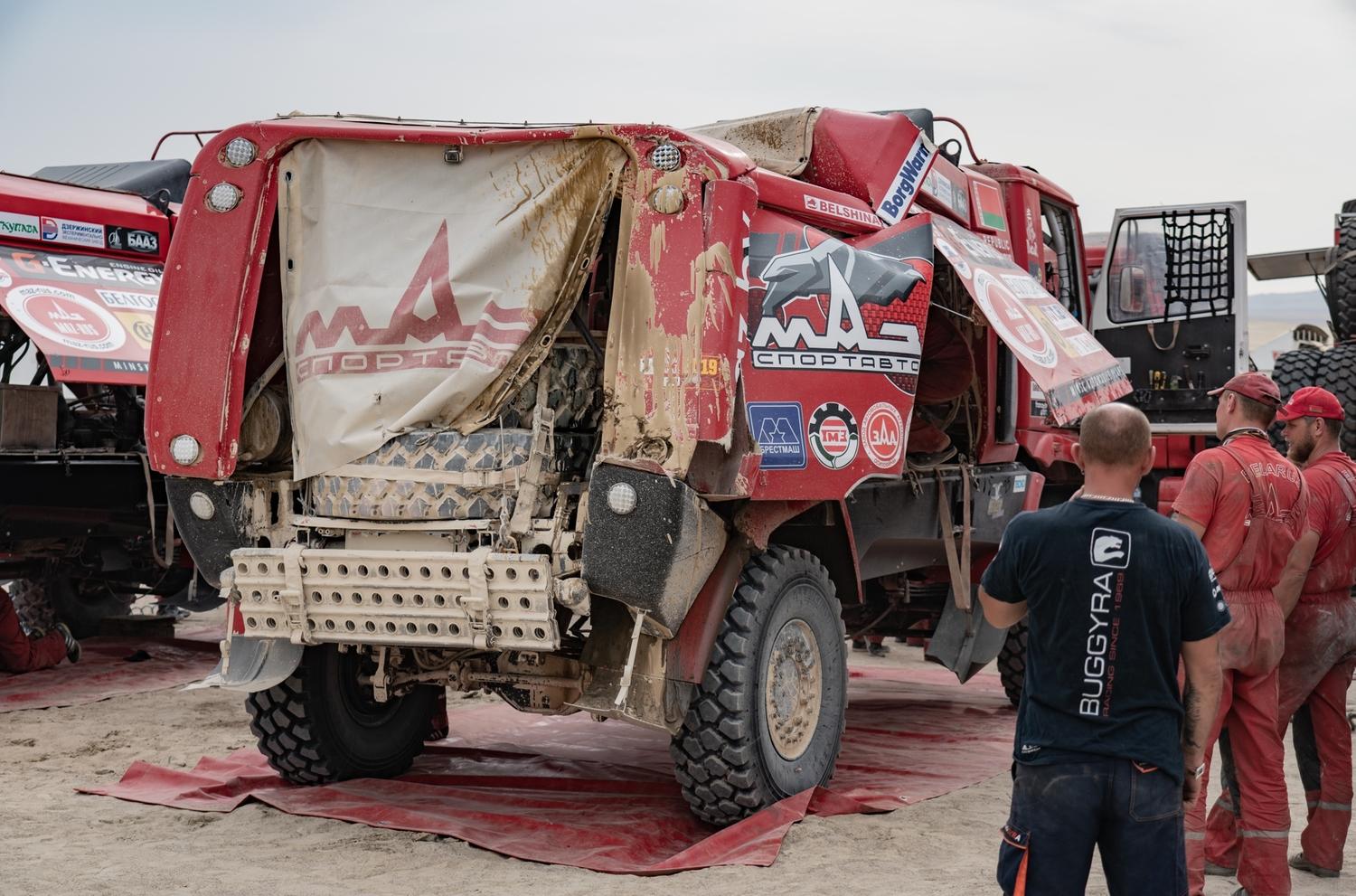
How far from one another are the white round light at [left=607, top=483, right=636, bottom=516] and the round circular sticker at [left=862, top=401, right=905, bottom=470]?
1.19m

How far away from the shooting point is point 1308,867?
5672 millimetres

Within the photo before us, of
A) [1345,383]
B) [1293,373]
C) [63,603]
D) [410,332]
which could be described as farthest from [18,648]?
[1345,383]

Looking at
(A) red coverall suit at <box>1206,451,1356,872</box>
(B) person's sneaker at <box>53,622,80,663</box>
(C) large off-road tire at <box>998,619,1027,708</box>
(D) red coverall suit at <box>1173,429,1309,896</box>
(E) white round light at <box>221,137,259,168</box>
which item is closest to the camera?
(D) red coverall suit at <box>1173,429,1309,896</box>

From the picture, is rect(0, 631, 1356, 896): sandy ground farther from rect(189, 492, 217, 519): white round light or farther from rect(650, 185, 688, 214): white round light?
rect(650, 185, 688, 214): white round light

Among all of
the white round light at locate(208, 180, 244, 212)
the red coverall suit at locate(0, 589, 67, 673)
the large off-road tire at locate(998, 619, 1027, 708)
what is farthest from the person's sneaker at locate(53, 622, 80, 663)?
the large off-road tire at locate(998, 619, 1027, 708)

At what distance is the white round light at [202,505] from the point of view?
606 centimetres

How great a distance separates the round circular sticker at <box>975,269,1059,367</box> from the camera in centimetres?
640

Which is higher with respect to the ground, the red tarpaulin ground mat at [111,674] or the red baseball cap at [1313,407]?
the red baseball cap at [1313,407]

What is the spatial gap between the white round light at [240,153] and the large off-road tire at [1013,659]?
4973 mm

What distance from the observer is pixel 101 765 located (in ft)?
25.1

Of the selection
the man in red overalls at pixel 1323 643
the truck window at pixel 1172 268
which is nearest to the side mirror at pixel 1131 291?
the truck window at pixel 1172 268

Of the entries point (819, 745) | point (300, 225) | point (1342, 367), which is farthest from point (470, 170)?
point (1342, 367)

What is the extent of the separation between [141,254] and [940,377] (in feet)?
18.9

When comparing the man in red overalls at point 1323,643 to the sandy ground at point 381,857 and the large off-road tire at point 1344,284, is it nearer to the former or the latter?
the sandy ground at point 381,857
